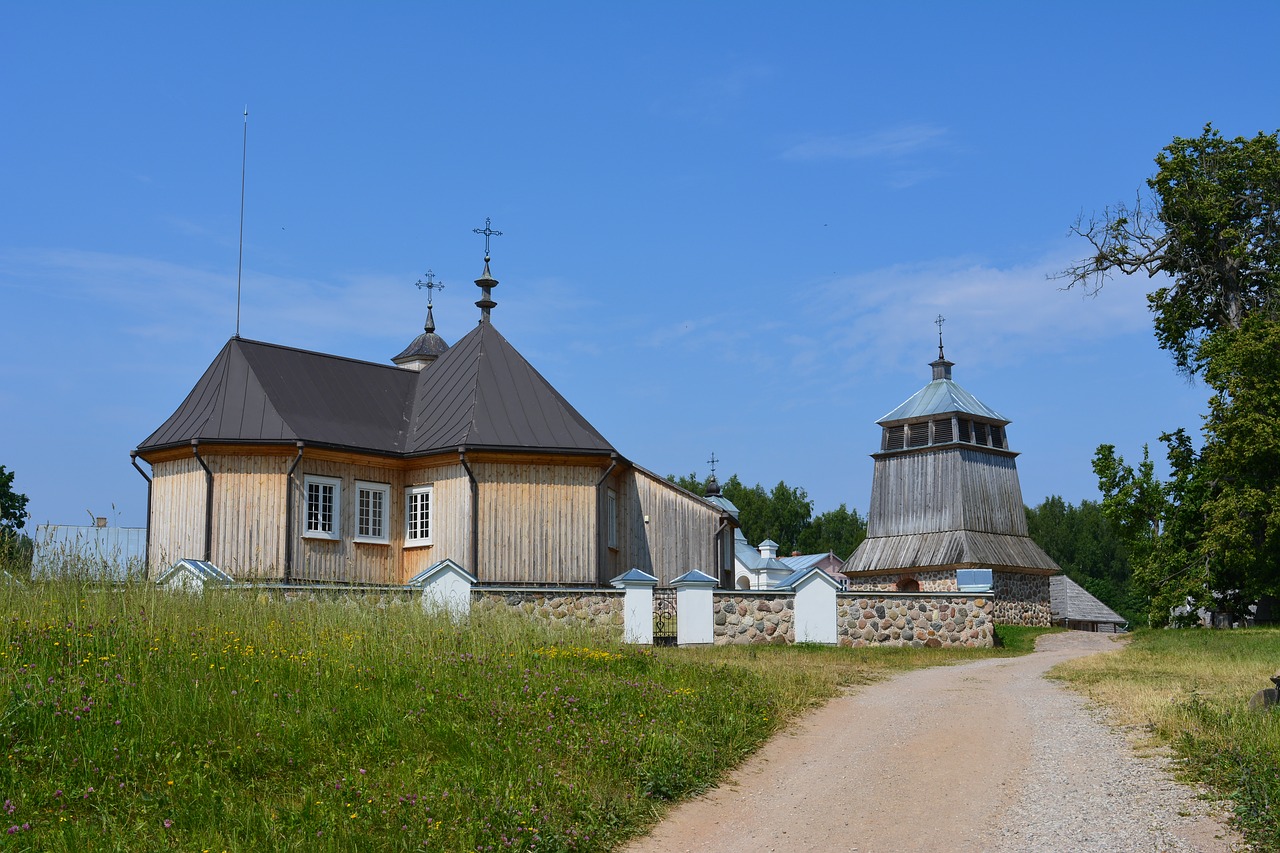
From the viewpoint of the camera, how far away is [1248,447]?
28594mm

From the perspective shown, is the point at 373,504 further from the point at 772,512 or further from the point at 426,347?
the point at 772,512

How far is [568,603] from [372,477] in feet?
23.0

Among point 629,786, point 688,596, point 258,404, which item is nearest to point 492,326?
point 258,404

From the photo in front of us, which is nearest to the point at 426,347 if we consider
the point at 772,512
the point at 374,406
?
the point at 374,406

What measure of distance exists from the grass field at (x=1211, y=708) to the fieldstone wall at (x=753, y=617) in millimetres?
4779

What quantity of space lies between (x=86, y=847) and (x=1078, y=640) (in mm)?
26823

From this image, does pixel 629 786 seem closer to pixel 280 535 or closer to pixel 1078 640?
pixel 280 535

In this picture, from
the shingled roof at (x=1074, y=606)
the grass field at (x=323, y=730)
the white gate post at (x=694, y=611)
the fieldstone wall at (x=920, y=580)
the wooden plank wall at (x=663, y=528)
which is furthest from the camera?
the shingled roof at (x=1074, y=606)

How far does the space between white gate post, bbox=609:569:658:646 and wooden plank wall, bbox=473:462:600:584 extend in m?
4.39

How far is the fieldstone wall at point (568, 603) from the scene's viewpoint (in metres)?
19.5

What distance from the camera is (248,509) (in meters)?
23.4

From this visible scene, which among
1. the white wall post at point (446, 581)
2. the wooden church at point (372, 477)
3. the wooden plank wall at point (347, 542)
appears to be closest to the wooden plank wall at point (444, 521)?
the wooden church at point (372, 477)

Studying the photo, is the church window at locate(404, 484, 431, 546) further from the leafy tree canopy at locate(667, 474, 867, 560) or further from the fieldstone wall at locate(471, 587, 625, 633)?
the leafy tree canopy at locate(667, 474, 867, 560)

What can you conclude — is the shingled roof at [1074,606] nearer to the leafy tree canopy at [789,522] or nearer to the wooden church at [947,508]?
the wooden church at [947,508]
